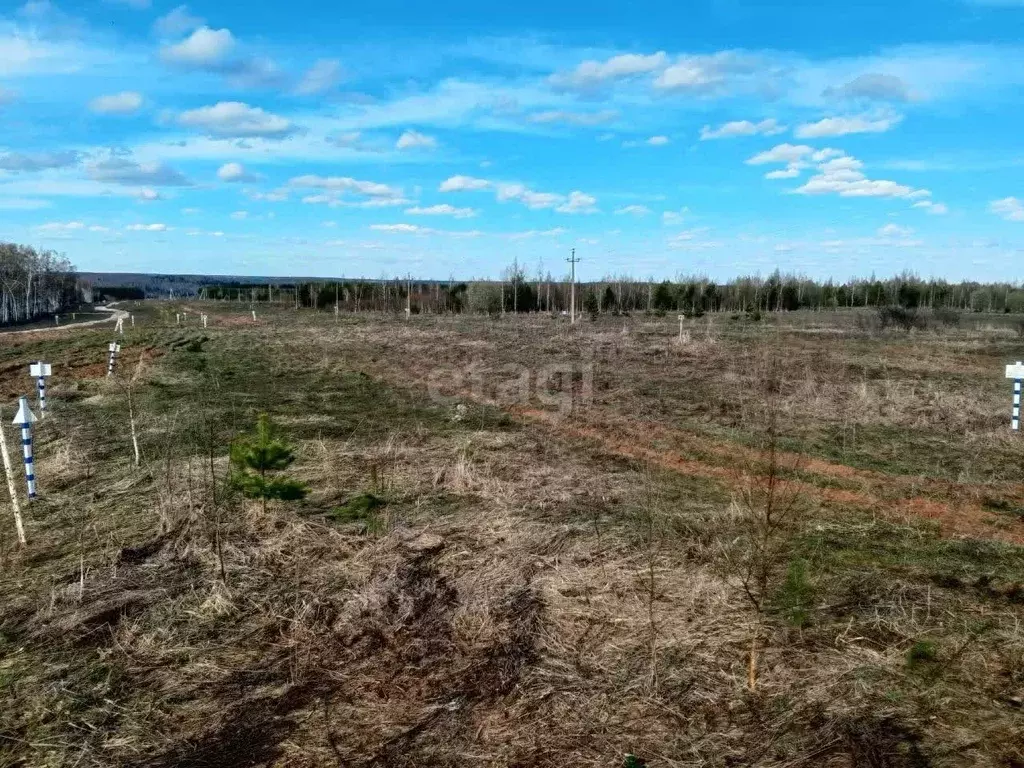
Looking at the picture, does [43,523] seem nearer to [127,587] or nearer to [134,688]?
[127,587]

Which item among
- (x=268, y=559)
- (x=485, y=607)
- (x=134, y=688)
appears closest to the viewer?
(x=134, y=688)

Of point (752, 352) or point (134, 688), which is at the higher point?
point (752, 352)

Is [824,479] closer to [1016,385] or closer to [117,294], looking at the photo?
[1016,385]

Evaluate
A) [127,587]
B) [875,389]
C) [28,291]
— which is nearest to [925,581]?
[127,587]

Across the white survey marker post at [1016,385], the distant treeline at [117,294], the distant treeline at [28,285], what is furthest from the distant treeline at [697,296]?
the distant treeline at [117,294]

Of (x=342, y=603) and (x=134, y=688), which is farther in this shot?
Result: (x=342, y=603)

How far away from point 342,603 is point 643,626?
86.5 inches

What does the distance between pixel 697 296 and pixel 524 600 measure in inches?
2060

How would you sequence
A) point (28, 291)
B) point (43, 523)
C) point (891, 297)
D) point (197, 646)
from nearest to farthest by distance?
1. point (197, 646)
2. point (43, 523)
3. point (891, 297)
4. point (28, 291)

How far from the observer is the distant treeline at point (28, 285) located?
61.6 metres

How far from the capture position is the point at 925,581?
17.9ft

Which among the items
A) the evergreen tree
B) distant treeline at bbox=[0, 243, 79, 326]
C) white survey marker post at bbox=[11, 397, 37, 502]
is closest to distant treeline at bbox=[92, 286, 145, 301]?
distant treeline at bbox=[0, 243, 79, 326]

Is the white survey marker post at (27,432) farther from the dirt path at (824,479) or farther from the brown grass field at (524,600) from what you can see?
the dirt path at (824,479)

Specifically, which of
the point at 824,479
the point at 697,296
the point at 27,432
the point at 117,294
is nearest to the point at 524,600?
the point at 824,479
